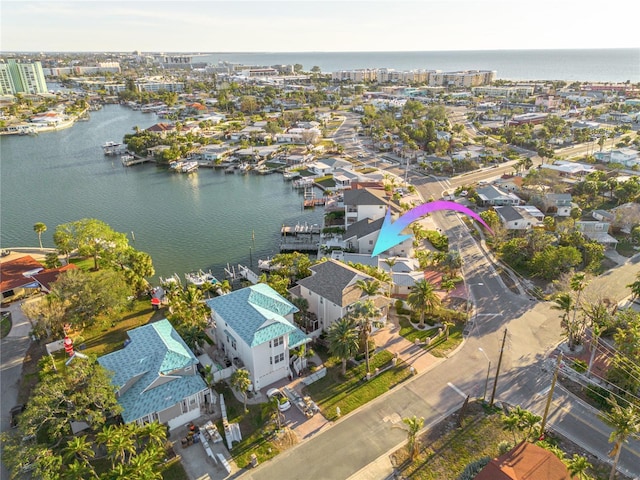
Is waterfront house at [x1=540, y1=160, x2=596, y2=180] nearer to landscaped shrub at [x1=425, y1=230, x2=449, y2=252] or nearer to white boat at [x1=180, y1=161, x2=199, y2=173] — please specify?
landscaped shrub at [x1=425, y1=230, x2=449, y2=252]

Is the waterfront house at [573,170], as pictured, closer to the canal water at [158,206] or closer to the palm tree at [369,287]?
the canal water at [158,206]

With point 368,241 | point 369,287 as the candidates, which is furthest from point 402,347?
point 368,241

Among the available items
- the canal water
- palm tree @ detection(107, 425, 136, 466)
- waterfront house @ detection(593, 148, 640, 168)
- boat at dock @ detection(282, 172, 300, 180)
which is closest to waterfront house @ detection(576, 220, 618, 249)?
the canal water

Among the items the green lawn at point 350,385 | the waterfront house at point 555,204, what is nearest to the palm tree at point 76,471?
the green lawn at point 350,385

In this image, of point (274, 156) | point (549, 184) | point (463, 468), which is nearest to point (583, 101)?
point (549, 184)

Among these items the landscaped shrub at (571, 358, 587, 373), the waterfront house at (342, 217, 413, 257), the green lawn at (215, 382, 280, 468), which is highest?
the waterfront house at (342, 217, 413, 257)


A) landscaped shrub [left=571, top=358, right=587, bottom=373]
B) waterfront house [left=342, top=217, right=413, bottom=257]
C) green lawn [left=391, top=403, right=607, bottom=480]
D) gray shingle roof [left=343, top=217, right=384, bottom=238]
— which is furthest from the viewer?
gray shingle roof [left=343, top=217, right=384, bottom=238]

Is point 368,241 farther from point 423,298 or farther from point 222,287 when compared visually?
point 222,287
